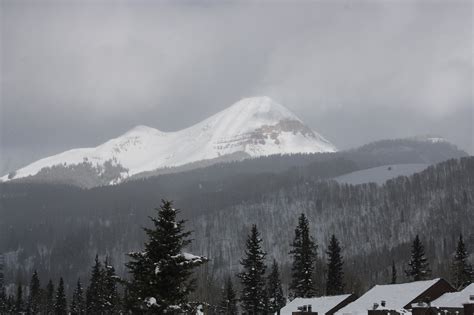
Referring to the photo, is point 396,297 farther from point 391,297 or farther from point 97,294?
point 97,294

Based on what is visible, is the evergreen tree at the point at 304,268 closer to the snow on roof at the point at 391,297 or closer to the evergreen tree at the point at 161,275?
the snow on roof at the point at 391,297

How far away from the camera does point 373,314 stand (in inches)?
2827

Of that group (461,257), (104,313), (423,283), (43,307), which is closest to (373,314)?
(423,283)

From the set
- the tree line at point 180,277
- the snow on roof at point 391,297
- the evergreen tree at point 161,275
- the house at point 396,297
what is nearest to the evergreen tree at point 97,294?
the tree line at point 180,277

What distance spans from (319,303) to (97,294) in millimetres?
49947

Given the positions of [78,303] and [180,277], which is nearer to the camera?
[180,277]

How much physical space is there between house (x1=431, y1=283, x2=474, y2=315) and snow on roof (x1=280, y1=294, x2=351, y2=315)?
15326 mm

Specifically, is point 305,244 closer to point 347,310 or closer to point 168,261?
point 347,310

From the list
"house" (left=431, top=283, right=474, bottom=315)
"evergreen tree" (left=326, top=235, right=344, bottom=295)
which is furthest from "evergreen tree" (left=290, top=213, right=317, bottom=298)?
"house" (left=431, top=283, right=474, bottom=315)

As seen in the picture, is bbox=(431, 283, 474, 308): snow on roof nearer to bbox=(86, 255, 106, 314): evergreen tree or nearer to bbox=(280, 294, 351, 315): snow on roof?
bbox=(280, 294, 351, 315): snow on roof

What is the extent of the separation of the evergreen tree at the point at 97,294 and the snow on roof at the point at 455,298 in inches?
2176

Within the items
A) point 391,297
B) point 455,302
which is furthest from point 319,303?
point 455,302

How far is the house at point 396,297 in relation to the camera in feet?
240

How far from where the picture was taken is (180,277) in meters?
34.7
